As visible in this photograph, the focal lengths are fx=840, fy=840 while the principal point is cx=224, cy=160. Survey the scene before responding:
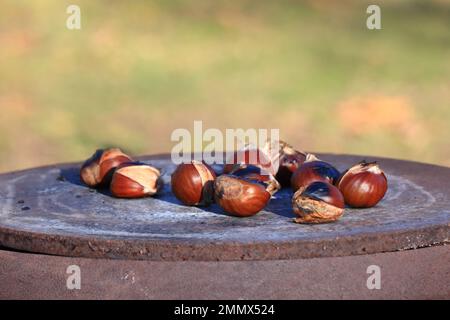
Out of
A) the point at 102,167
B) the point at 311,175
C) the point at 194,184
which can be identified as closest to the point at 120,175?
the point at 102,167

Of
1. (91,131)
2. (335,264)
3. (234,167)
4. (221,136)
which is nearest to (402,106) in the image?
(221,136)

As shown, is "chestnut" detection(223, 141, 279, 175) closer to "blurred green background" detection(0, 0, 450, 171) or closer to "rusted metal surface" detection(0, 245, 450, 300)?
"rusted metal surface" detection(0, 245, 450, 300)

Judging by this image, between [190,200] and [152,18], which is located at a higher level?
[152,18]

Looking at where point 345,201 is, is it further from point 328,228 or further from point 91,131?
point 91,131

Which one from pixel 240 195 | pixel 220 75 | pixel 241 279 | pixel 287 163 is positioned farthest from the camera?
pixel 220 75

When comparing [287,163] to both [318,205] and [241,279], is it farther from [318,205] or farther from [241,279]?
[241,279]

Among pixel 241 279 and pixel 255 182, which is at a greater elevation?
pixel 255 182
